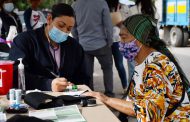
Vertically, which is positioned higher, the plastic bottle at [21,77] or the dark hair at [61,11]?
the dark hair at [61,11]

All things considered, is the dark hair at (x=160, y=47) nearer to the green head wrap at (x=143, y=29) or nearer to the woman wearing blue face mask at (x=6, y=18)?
the green head wrap at (x=143, y=29)

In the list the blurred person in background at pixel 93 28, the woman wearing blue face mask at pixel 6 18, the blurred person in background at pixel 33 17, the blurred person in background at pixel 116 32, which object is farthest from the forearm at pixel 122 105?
the blurred person in background at pixel 33 17

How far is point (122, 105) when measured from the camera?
281 centimetres

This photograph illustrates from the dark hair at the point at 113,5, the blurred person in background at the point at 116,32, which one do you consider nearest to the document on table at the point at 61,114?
the blurred person in background at the point at 116,32

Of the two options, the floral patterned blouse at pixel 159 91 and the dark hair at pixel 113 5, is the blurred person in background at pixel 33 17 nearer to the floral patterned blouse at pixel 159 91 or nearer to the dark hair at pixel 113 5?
the dark hair at pixel 113 5

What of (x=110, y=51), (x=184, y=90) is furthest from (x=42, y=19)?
(x=184, y=90)

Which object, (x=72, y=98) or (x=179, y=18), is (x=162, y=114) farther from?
(x=179, y=18)

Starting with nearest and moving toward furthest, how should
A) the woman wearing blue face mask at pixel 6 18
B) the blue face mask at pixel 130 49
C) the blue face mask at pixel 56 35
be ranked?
the blue face mask at pixel 130 49
the blue face mask at pixel 56 35
the woman wearing blue face mask at pixel 6 18

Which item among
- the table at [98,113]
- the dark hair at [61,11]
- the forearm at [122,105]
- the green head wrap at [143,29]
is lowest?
the forearm at [122,105]

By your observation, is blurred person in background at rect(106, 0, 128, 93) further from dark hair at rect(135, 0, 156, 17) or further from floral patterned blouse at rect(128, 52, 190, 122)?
floral patterned blouse at rect(128, 52, 190, 122)

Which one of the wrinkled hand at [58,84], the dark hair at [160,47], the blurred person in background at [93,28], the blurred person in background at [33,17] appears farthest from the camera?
the blurred person in background at [33,17]

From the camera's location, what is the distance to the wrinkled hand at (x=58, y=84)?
3.10m

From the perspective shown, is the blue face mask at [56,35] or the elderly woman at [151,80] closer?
the elderly woman at [151,80]

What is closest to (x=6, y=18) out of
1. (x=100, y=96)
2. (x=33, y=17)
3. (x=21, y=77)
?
(x=33, y=17)
